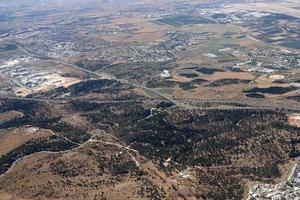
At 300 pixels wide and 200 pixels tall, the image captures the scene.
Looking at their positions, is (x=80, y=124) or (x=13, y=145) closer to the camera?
(x=13, y=145)

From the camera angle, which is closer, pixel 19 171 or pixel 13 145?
pixel 19 171

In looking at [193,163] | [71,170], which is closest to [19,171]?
[71,170]

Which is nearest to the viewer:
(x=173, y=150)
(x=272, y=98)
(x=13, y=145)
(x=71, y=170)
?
(x=71, y=170)

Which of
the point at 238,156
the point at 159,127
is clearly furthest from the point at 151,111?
the point at 238,156

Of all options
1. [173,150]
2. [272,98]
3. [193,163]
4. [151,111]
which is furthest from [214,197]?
[272,98]

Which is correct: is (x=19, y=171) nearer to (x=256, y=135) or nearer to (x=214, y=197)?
(x=214, y=197)

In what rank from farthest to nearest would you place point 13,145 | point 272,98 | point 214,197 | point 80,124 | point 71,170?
point 272,98 < point 80,124 < point 13,145 < point 71,170 < point 214,197

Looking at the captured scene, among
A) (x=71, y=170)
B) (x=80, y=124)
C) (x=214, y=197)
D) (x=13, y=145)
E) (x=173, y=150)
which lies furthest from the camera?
(x=80, y=124)

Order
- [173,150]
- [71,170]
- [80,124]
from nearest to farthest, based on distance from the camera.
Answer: [71,170] < [173,150] < [80,124]

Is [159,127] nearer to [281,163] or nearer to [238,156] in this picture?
[238,156]
